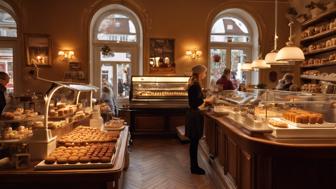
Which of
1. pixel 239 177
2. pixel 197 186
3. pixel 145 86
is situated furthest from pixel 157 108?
pixel 239 177

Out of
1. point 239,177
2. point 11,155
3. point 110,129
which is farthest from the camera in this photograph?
point 110,129

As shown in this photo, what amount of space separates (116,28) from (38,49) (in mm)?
2311

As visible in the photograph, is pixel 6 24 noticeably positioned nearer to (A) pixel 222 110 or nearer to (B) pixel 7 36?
(B) pixel 7 36

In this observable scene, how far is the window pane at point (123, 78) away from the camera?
9.02 meters

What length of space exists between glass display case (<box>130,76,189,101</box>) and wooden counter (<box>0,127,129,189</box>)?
5246 millimetres

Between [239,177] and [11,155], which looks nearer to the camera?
[11,155]

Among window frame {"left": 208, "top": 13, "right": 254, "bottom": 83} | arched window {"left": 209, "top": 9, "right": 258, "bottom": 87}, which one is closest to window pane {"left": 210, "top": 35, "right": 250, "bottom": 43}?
arched window {"left": 209, "top": 9, "right": 258, "bottom": 87}

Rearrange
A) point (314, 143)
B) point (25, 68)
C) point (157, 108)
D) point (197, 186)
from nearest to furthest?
point (314, 143)
point (197, 186)
point (157, 108)
point (25, 68)

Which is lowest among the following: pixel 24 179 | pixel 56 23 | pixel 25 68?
pixel 24 179

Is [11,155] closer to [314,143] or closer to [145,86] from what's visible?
[314,143]

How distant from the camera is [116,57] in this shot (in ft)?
29.3

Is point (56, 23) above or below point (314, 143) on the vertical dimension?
above

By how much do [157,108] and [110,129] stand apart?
3650 mm

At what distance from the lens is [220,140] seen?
391cm
